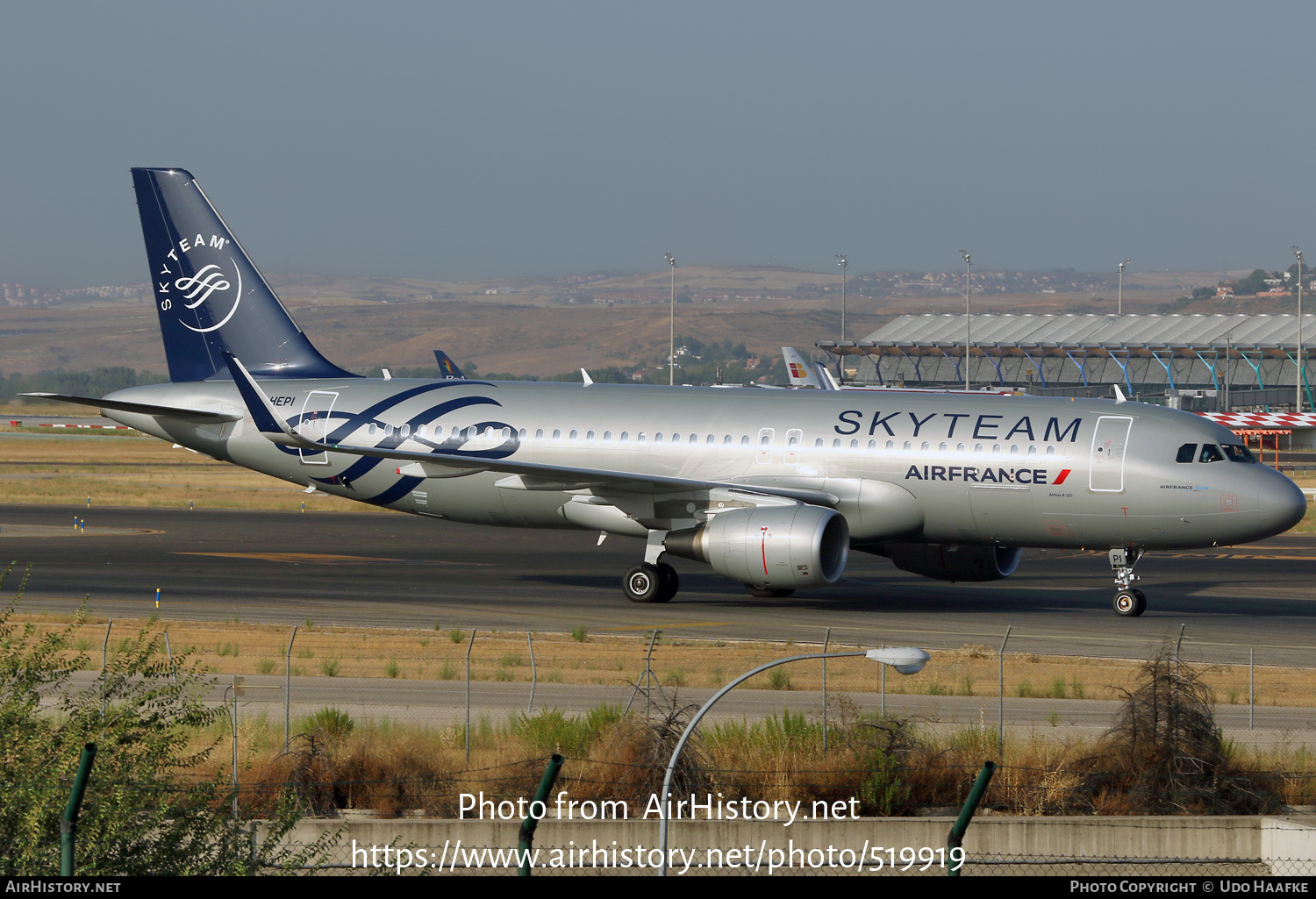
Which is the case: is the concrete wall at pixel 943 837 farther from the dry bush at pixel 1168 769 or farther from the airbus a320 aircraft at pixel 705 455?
the airbus a320 aircraft at pixel 705 455

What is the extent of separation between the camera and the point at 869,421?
34.3 m

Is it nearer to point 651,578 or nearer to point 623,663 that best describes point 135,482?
point 651,578

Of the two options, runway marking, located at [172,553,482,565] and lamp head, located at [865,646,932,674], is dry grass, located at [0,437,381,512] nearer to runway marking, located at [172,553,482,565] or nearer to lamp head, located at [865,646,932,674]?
runway marking, located at [172,553,482,565]

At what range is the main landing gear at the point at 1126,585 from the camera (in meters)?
32.9

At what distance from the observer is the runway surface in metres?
31.2

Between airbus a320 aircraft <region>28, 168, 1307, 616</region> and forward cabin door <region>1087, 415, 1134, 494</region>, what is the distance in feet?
0.14

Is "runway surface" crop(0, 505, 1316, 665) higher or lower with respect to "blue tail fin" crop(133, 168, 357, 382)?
lower

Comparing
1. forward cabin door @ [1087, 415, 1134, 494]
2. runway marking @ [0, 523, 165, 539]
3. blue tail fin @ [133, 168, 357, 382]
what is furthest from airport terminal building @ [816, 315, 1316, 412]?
blue tail fin @ [133, 168, 357, 382]

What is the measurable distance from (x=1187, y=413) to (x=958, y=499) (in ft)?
18.8

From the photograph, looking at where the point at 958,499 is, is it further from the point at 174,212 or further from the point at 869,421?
the point at 174,212

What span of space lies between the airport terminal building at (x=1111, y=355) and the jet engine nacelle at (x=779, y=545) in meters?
98.0

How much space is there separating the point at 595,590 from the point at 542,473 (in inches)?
183

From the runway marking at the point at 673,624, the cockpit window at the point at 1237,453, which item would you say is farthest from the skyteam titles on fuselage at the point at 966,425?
the runway marking at the point at 673,624

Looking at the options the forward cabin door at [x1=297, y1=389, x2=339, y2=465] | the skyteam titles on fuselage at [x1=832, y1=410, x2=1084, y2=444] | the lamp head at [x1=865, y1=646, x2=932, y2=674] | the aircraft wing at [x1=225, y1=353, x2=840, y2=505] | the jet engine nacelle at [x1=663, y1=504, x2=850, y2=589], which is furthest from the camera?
the forward cabin door at [x1=297, y1=389, x2=339, y2=465]
